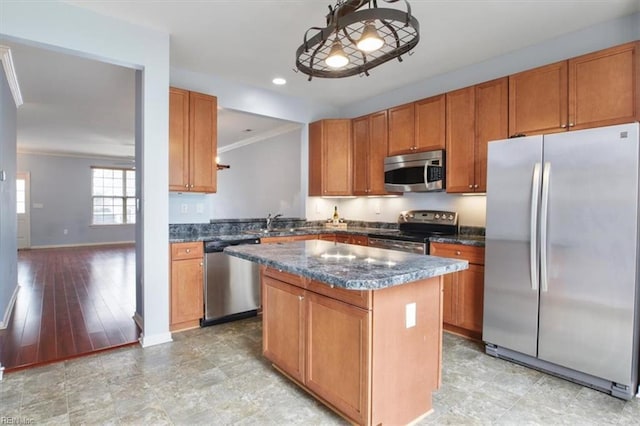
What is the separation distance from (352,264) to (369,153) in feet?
9.36

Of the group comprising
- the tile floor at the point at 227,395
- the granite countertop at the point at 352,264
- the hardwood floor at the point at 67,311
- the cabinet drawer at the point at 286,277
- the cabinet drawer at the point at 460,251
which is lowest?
the tile floor at the point at 227,395

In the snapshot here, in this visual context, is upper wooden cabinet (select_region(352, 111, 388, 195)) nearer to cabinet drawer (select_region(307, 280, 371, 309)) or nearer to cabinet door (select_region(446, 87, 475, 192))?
cabinet door (select_region(446, 87, 475, 192))

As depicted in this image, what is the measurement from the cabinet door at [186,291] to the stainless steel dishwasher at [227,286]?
0.07 m

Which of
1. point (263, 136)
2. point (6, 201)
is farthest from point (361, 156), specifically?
point (6, 201)

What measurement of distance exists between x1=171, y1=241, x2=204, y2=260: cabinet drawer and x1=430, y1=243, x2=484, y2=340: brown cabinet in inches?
91.7

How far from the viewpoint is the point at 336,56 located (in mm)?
1960

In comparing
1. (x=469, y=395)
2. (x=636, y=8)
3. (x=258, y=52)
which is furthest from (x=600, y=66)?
(x=258, y=52)

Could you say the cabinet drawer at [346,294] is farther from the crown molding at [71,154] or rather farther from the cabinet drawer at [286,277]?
the crown molding at [71,154]

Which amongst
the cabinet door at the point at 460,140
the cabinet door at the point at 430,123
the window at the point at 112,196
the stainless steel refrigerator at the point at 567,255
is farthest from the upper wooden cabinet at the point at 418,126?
the window at the point at 112,196

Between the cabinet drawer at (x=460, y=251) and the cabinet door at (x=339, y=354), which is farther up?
the cabinet drawer at (x=460, y=251)

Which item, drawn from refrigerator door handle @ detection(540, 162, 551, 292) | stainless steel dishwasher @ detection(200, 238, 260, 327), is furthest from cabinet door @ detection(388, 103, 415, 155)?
Result: stainless steel dishwasher @ detection(200, 238, 260, 327)

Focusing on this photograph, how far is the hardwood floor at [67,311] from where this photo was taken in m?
2.82

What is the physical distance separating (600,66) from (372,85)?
2309 millimetres

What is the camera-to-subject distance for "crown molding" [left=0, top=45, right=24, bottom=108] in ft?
10.4
